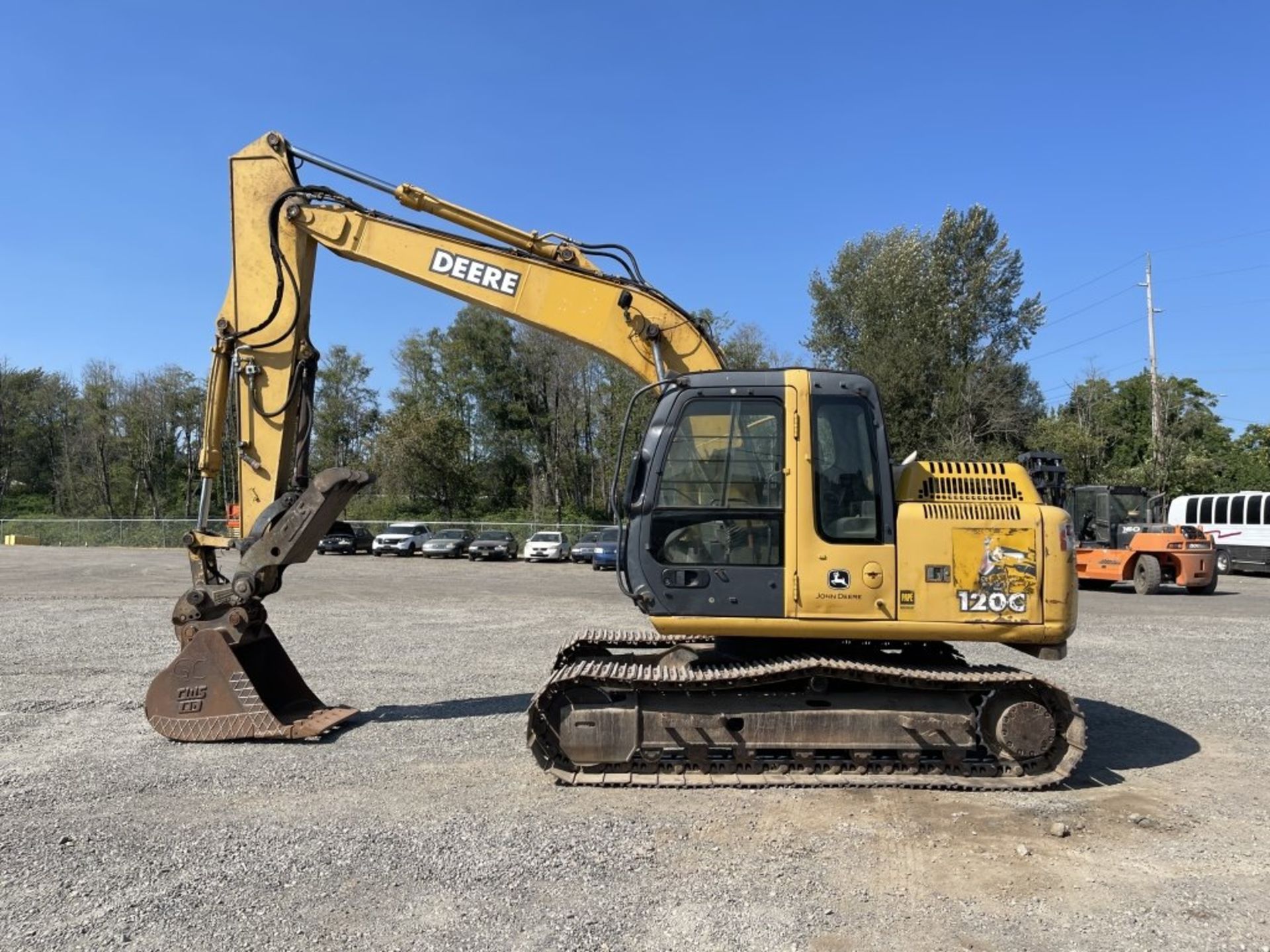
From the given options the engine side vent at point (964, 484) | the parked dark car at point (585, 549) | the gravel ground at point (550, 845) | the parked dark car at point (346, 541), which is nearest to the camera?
the gravel ground at point (550, 845)

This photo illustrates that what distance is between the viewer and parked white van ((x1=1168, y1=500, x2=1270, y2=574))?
25453 millimetres

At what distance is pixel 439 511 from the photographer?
50.2 metres

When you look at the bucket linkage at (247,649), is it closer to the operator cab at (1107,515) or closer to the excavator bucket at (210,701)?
the excavator bucket at (210,701)

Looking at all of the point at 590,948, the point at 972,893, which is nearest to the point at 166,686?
the point at 590,948

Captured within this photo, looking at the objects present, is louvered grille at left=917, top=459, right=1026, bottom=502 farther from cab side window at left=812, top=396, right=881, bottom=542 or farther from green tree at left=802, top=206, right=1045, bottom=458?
green tree at left=802, top=206, right=1045, bottom=458

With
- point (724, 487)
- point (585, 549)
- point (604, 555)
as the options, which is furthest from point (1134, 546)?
point (724, 487)

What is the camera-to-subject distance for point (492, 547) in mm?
34250

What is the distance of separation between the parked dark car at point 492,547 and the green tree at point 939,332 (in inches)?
676

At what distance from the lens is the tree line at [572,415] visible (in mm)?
38562

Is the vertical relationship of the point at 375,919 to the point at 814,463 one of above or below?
below

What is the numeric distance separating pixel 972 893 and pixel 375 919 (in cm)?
283

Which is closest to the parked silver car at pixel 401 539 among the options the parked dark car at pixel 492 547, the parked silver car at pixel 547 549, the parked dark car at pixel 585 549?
the parked dark car at pixel 492 547

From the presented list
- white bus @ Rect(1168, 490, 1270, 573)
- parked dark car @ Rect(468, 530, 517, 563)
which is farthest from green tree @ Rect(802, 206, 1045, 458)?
parked dark car @ Rect(468, 530, 517, 563)

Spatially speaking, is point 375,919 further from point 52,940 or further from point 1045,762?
point 1045,762
